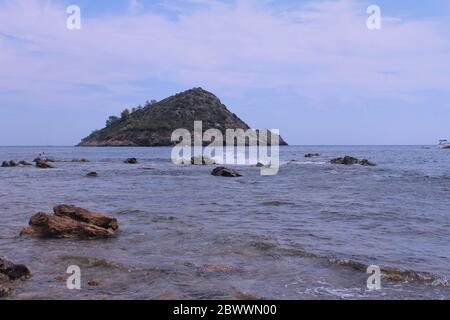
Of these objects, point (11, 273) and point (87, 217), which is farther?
Answer: point (87, 217)

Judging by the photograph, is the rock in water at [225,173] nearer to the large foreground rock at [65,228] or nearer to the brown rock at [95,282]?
the large foreground rock at [65,228]

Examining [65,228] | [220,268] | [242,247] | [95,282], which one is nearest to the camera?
[95,282]

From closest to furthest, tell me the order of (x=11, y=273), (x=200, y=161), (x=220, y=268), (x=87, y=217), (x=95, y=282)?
(x=95, y=282) → (x=11, y=273) → (x=220, y=268) → (x=87, y=217) → (x=200, y=161)

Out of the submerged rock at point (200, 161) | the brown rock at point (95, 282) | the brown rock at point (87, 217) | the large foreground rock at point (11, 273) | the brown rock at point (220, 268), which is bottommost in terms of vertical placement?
the brown rock at point (220, 268)

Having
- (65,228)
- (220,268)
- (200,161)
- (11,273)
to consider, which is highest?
A: (200,161)

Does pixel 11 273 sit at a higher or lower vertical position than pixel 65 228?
lower

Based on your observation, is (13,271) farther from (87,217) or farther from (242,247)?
(242,247)

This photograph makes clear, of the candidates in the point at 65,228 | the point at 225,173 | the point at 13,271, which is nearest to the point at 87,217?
the point at 65,228

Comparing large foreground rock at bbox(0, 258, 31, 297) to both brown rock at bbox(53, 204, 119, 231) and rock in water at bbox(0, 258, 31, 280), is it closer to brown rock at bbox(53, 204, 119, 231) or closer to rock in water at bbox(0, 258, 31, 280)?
rock in water at bbox(0, 258, 31, 280)

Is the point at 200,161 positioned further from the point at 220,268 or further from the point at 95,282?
the point at 95,282

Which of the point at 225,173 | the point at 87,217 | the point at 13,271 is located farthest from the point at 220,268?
the point at 225,173

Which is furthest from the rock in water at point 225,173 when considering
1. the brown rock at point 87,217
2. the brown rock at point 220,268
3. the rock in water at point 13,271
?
the rock in water at point 13,271
